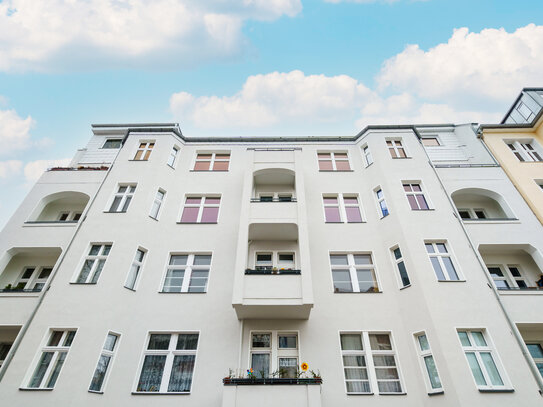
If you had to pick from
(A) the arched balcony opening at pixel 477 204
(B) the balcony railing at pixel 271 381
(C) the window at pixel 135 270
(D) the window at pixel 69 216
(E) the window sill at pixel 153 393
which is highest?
(A) the arched balcony opening at pixel 477 204

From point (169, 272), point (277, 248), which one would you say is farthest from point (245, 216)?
point (169, 272)

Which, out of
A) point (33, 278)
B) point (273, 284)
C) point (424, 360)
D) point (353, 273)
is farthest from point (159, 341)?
point (424, 360)

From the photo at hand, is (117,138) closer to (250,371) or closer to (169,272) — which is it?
(169,272)

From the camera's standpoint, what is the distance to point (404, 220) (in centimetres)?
1276

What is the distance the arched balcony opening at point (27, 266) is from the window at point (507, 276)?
19.5m

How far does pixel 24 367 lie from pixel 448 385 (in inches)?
510

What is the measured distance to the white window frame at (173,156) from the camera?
16050 millimetres

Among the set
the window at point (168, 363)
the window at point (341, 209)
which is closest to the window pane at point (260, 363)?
the window at point (168, 363)

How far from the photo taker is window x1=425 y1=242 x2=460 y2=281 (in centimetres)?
1139

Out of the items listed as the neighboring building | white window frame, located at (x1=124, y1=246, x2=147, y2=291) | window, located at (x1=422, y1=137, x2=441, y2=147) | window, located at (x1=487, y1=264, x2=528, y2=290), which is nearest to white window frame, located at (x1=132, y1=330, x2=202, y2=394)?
white window frame, located at (x1=124, y1=246, x2=147, y2=291)

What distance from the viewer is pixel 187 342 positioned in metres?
10.9

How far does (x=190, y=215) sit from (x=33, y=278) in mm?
7386

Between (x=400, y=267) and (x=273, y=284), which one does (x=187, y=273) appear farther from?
(x=400, y=267)

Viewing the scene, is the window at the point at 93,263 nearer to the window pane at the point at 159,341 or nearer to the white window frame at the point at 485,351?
the window pane at the point at 159,341
